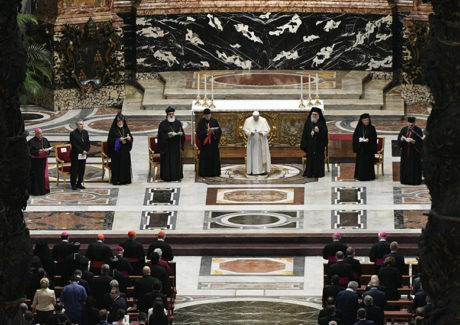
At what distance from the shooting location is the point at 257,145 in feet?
72.0

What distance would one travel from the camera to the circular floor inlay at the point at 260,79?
1085 inches

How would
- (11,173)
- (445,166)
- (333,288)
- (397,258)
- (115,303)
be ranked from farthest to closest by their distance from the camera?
(397,258), (333,288), (115,303), (11,173), (445,166)

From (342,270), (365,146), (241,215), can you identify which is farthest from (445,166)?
(365,146)

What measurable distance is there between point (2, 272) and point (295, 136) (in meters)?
17.4

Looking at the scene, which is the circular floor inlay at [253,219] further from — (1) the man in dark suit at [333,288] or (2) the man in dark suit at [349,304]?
(2) the man in dark suit at [349,304]

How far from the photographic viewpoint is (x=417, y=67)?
27.4m

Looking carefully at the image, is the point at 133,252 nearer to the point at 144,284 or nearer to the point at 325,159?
the point at 144,284

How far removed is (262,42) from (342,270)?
13.8 meters

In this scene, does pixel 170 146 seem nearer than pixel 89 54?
Yes

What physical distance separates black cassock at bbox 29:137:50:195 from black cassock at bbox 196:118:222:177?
2.60m

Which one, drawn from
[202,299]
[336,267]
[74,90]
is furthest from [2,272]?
[74,90]

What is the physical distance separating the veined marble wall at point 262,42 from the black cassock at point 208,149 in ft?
22.7

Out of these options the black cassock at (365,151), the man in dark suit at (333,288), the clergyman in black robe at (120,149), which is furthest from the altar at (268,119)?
the man in dark suit at (333,288)

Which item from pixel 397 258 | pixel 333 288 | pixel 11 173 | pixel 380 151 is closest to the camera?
pixel 11 173
